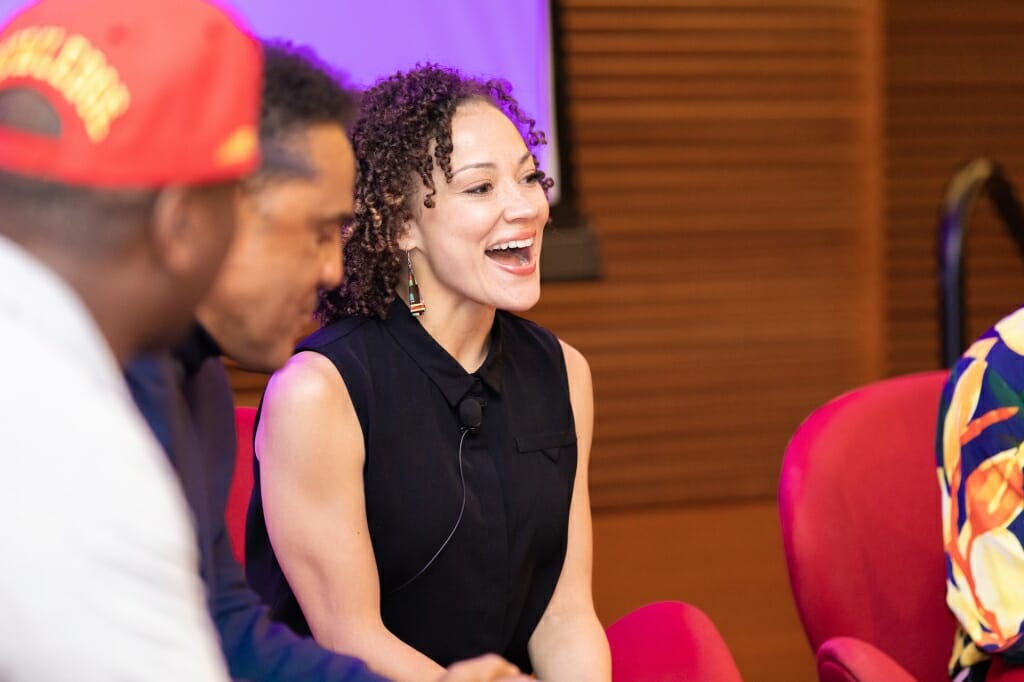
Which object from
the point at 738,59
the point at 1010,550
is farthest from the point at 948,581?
the point at 738,59

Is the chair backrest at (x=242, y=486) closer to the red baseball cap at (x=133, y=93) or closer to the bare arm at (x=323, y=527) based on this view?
the bare arm at (x=323, y=527)

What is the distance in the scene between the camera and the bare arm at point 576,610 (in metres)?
1.87

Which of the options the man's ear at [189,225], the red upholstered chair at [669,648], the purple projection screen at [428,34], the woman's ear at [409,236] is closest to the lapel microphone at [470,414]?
the woman's ear at [409,236]

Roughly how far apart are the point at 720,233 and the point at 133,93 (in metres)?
3.23

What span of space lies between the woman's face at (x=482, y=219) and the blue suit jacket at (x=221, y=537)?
1.94 ft

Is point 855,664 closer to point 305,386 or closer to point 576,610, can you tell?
point 576,610

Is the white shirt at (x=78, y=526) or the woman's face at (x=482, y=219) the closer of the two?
the white shirt at (x=78, y=526)

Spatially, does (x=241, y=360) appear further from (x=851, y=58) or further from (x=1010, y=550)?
(x=851, y=58)

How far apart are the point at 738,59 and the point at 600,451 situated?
1.26m

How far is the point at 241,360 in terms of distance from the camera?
1128mm

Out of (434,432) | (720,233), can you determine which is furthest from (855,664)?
(720,233)

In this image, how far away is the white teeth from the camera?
6.31 feet

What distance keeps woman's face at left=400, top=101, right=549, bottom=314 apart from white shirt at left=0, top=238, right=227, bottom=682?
1.13 meters

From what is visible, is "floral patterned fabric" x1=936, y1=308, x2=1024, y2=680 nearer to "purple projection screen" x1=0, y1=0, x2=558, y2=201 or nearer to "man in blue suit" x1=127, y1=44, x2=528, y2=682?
"man in blue suit" x1=127, y1=44, x2=528, y2=682
